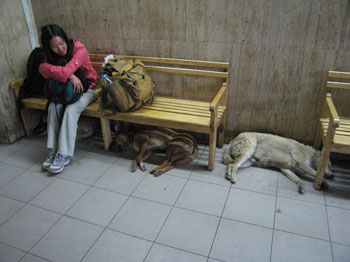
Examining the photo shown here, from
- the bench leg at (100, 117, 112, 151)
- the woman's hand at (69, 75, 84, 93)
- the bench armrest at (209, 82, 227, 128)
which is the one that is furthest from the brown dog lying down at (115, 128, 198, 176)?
the woman's hand at (69, 75, 84, 93)

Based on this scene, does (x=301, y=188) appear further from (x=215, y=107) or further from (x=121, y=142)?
(x=121, y=142)

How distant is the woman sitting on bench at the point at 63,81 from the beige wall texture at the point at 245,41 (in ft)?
2.13

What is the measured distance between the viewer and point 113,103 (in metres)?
3.42

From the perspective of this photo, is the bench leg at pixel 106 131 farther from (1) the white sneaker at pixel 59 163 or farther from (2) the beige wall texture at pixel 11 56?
(2) the beige wall texture at pixel 11 56

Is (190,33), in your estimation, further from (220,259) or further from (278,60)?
(220,259)

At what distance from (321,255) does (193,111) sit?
1.84 m

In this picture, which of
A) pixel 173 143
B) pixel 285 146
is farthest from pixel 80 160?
pixel 285 146

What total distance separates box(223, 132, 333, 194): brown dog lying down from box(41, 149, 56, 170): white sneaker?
193 cm

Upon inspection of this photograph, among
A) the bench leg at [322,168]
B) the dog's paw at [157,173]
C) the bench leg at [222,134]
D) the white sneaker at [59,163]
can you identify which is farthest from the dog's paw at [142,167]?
the bench leg at [322,168]

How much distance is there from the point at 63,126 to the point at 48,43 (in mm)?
882

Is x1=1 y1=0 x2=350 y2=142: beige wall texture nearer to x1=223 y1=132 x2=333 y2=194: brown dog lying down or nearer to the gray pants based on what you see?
x1=223 y1=132 x2=333 y2=194: brown dog lying down

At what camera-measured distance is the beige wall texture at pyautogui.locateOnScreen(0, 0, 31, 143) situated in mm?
3676

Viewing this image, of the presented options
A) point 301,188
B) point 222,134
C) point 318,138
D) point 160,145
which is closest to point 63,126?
point 160,145

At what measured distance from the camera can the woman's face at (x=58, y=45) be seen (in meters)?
3.15
